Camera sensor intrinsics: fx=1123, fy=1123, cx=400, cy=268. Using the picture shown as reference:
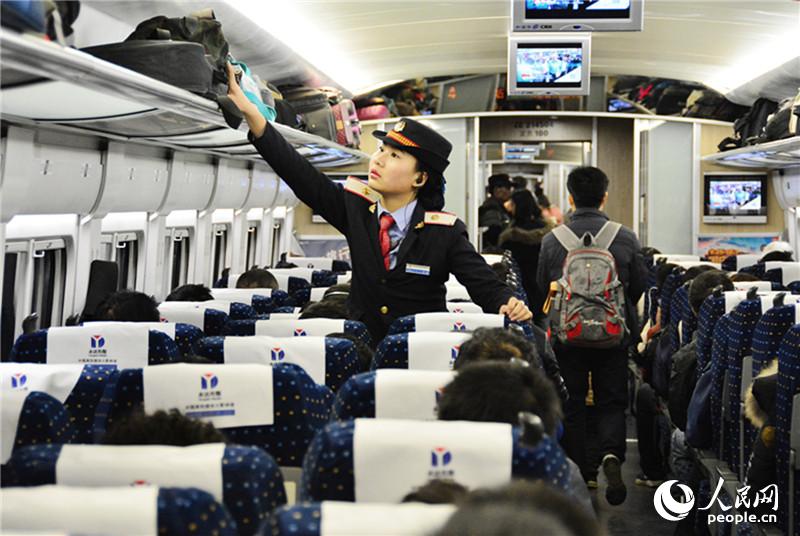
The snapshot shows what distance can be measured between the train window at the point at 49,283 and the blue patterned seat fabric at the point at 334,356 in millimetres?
2879

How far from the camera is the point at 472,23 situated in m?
10.7

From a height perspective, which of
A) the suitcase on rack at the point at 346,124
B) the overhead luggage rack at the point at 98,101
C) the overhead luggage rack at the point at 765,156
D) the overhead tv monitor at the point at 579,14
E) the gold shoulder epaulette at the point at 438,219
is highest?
the overhead tv monitor at the point at 579,14

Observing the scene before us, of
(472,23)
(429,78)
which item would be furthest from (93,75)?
(429,78)

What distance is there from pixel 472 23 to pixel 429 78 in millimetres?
4359

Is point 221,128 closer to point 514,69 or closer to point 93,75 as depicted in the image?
point 93,75

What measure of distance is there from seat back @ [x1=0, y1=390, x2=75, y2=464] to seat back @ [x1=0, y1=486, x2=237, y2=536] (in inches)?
34.5

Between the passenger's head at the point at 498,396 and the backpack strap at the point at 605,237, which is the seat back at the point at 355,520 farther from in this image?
the backpack strap at the point at 605,237

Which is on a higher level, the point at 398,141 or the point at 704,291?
the point at 398,141

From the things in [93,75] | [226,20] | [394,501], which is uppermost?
[226,20]

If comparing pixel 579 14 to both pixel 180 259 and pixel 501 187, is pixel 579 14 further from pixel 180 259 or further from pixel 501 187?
pixel 501 187

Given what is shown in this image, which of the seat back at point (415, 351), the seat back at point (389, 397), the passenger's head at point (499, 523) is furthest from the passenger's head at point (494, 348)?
the passenger's head at point (499, 523)

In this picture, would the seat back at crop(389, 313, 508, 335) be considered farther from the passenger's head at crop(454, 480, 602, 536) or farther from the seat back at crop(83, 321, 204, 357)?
the passenger's head at crop(454, 480, 602, 536)

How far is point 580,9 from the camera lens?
26.1 feet

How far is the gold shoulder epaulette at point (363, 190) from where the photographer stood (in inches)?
206
